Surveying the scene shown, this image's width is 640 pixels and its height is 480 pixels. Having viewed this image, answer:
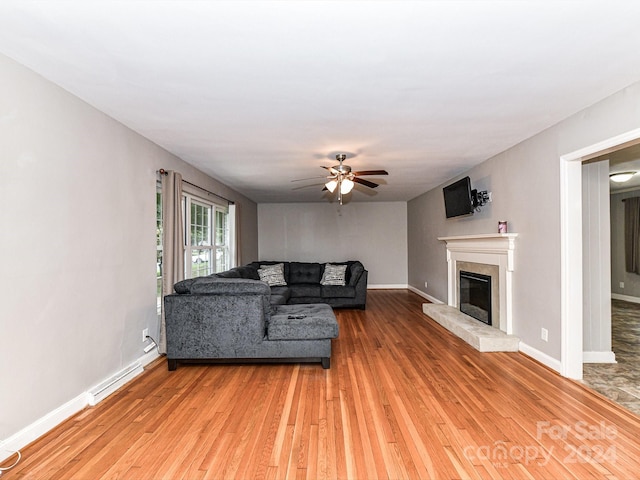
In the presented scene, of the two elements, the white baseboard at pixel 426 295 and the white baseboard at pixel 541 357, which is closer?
the white baseboard at pixel 541 357

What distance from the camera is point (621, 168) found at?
5.54 metres

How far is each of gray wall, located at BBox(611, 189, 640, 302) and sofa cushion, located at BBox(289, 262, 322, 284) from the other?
652 cm

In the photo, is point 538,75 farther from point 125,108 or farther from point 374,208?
point 374,208

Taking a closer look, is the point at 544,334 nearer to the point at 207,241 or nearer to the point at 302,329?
the point at 302,329

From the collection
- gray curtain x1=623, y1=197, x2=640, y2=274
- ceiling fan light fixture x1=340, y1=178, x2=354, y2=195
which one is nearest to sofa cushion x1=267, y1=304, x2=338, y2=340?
ceiling fan light fixture x1=340, y1=178, x2=354, y2=195

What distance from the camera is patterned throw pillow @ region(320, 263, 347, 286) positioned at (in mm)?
6827

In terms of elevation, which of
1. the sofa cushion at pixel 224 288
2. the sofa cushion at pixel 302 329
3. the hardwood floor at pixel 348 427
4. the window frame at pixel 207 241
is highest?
the window frame at pixel 207 241

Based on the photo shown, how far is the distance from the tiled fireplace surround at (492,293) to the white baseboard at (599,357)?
0.65 metres

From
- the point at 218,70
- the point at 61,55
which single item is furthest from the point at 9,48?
the point at 218,70

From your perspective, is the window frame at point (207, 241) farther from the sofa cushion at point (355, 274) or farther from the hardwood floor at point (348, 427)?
the sofa cushion at point (355, 274)

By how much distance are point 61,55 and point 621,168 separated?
735 cm

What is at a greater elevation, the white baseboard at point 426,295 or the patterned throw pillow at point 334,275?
the patterned throw pillow at point 334,275

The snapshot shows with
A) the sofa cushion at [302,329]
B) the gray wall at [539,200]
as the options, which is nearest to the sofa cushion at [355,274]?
the gray wall at [539,200]

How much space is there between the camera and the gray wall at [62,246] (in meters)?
2.11
